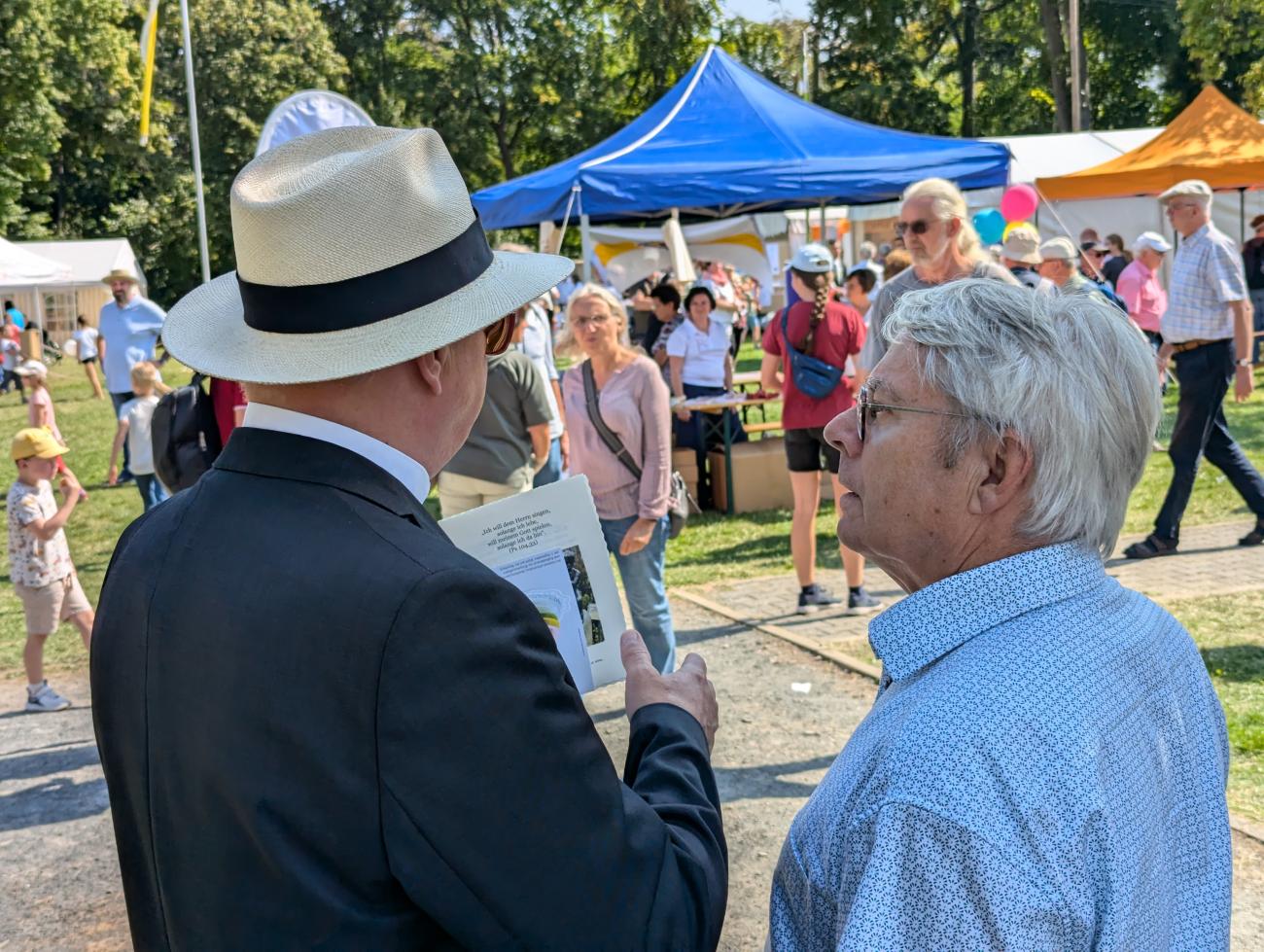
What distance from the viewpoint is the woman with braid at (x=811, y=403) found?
6.70 m

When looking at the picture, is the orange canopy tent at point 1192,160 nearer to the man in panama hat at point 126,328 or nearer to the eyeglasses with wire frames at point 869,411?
the man in panama hat at point 126,328

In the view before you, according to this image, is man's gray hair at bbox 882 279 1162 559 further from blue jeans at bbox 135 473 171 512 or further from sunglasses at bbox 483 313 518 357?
blue jeans at bbox 135 473 171 512

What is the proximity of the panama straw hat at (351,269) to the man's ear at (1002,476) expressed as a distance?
62 centimetres

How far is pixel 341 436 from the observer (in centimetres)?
152

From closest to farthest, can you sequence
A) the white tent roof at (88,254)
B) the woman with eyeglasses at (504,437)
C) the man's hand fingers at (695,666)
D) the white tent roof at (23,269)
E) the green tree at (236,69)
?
the man's hand fingers at (695,666), the woman with eyeglasses at (504,437), the white tent roof at (23,269), the white tent roof at (88,254), the green tree at (236,69)

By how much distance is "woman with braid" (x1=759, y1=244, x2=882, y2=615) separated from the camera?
22.0 feet

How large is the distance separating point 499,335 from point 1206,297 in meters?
7.16

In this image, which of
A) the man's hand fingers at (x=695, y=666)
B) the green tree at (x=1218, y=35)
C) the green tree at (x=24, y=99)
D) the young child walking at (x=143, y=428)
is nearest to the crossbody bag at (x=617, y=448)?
the man's hand fingers at (x=695, y=666)

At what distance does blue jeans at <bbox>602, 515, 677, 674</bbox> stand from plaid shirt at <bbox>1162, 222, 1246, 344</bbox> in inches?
166

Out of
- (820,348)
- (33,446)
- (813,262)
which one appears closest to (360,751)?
(33,446)

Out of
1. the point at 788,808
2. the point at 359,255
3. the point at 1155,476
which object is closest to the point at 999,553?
the point at 359,255

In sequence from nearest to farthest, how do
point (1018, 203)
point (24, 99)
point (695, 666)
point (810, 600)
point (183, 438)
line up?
1. point (695, 666)
2. point (183, 438)
3. point (810, 600)
4. point (1018, 203)
5. point (24, 99)

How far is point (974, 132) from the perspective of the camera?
46.6m

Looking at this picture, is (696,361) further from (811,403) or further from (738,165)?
(811,403)
